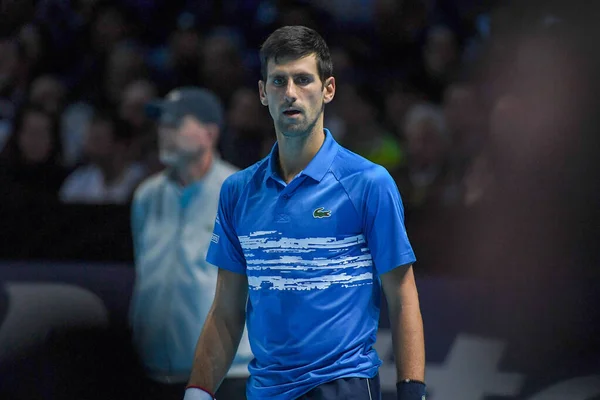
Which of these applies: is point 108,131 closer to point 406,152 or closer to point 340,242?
point 406,152

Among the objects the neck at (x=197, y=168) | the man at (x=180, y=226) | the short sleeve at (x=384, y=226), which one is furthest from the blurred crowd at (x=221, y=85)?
the short sleeve at (x=384, y=226)

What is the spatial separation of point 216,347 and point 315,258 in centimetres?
41

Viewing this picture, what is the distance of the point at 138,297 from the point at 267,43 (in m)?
2.49

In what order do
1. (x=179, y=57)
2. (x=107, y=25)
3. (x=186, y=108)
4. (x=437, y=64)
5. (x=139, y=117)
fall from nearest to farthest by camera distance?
(x=186, y=108) → (x=437, y=64) → (x=139, y=117) → (x=179, y=57) → (x=107, y=25)

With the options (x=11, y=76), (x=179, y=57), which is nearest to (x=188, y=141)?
(x=179, y=57)

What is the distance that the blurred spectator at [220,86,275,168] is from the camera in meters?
5.30

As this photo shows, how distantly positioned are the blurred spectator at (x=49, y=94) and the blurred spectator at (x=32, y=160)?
A: 6 cm

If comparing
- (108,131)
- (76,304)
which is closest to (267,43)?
(76,304)

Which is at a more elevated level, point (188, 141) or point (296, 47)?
point (296, 47)

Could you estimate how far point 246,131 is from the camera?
5.41 metres

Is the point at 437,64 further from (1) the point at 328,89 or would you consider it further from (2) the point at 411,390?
(2) the point at 411,390

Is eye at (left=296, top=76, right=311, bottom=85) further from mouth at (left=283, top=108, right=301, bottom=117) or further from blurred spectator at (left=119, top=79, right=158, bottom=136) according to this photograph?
blurred spectator at (left=119, top=79, right=158, bottom=136)

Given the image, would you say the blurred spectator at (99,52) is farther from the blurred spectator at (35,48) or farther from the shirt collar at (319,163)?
the shirt collar at (319,163)

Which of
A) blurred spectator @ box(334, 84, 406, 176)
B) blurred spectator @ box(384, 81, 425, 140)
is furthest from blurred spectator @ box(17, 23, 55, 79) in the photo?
blurred spectator @ box(384, 81, 425, 140)
